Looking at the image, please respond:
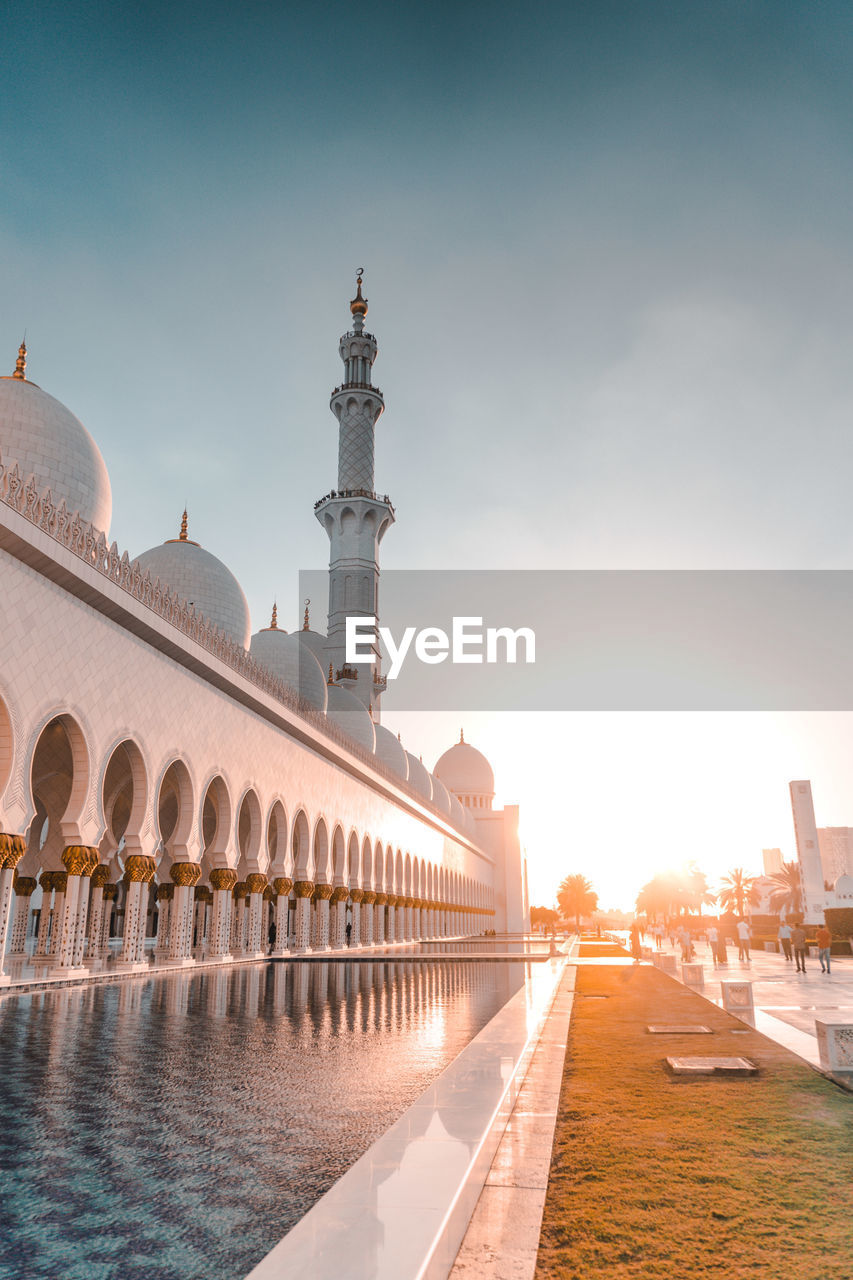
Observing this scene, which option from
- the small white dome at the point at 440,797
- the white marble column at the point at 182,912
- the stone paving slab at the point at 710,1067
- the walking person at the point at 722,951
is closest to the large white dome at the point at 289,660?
the white marble column at the point at 182,912

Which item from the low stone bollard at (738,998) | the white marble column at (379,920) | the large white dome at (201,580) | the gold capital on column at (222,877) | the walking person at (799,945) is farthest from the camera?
the white marble column at (379,920)

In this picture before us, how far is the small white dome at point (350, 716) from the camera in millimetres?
29250

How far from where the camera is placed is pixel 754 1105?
4465mm

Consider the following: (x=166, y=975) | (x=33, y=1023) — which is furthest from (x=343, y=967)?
(x=33, y=1023)

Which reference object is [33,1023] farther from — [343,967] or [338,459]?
[338,459]

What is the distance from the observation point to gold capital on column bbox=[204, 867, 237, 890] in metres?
16.3

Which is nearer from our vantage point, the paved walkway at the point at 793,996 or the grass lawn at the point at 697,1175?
the grass lawn at the point at 697,1175

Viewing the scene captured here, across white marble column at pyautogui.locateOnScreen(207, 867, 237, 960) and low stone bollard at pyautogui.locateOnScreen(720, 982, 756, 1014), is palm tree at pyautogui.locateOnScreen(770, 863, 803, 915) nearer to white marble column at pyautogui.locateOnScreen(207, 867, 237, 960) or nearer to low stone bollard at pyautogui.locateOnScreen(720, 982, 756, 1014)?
white marble column at pyautogui.locateOnScreen(207, 867, 237, 960)

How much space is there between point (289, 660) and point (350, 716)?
667cm

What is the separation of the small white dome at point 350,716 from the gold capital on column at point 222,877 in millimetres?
12423

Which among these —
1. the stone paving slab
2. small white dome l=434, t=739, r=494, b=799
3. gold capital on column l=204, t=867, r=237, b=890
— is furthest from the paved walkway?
small white dome l=434, t=739, r=494, b=799

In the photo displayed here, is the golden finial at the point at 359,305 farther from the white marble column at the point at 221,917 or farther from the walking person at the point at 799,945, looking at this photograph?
the walking person at the point at 799,945

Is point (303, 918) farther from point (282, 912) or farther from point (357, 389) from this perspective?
point (357, 389)

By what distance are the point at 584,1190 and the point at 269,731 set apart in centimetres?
1646
